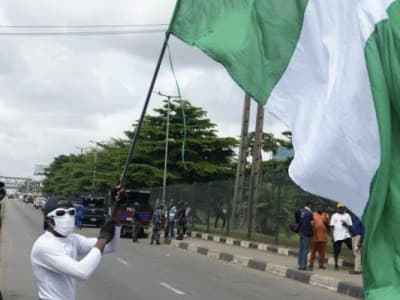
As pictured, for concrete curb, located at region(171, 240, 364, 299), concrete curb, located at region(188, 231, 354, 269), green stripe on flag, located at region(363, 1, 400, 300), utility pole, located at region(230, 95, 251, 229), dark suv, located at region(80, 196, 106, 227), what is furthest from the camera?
dark suv, located at region(80, 196, 106, 227)

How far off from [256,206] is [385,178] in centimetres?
2481

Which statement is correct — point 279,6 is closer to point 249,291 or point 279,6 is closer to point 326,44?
point 326,44

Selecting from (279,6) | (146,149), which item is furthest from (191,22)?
(146,149)

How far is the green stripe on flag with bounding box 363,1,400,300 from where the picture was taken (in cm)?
412

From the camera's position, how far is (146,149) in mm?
56188

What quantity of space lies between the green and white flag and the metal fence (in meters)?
16.5

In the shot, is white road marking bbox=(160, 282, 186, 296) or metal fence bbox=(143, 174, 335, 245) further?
metal fence bbox=(143, 174, 335, 245)

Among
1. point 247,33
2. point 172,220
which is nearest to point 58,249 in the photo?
point 247,33

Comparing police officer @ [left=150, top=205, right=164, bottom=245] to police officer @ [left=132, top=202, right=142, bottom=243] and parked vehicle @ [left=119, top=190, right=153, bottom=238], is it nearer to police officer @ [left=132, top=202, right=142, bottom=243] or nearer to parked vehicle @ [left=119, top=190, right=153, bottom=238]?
police officer @ [left=132, top=202, right=142, bottom=243]

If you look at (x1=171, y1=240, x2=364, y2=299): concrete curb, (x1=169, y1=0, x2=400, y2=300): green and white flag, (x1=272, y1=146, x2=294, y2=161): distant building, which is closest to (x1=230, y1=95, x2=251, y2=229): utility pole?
(x1=171, y1=240, x2=364, y2=299): concrete curb

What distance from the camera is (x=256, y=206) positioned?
28.9 meters

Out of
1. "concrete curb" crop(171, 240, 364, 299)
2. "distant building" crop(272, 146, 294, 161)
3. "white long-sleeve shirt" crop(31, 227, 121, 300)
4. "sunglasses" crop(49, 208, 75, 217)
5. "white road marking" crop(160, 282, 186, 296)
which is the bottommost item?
"white road marking" crop(160, 282, 186, 296)

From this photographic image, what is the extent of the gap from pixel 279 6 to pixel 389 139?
135cm

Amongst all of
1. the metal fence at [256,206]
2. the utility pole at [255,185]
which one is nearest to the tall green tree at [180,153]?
the metal fence at [256,206]
